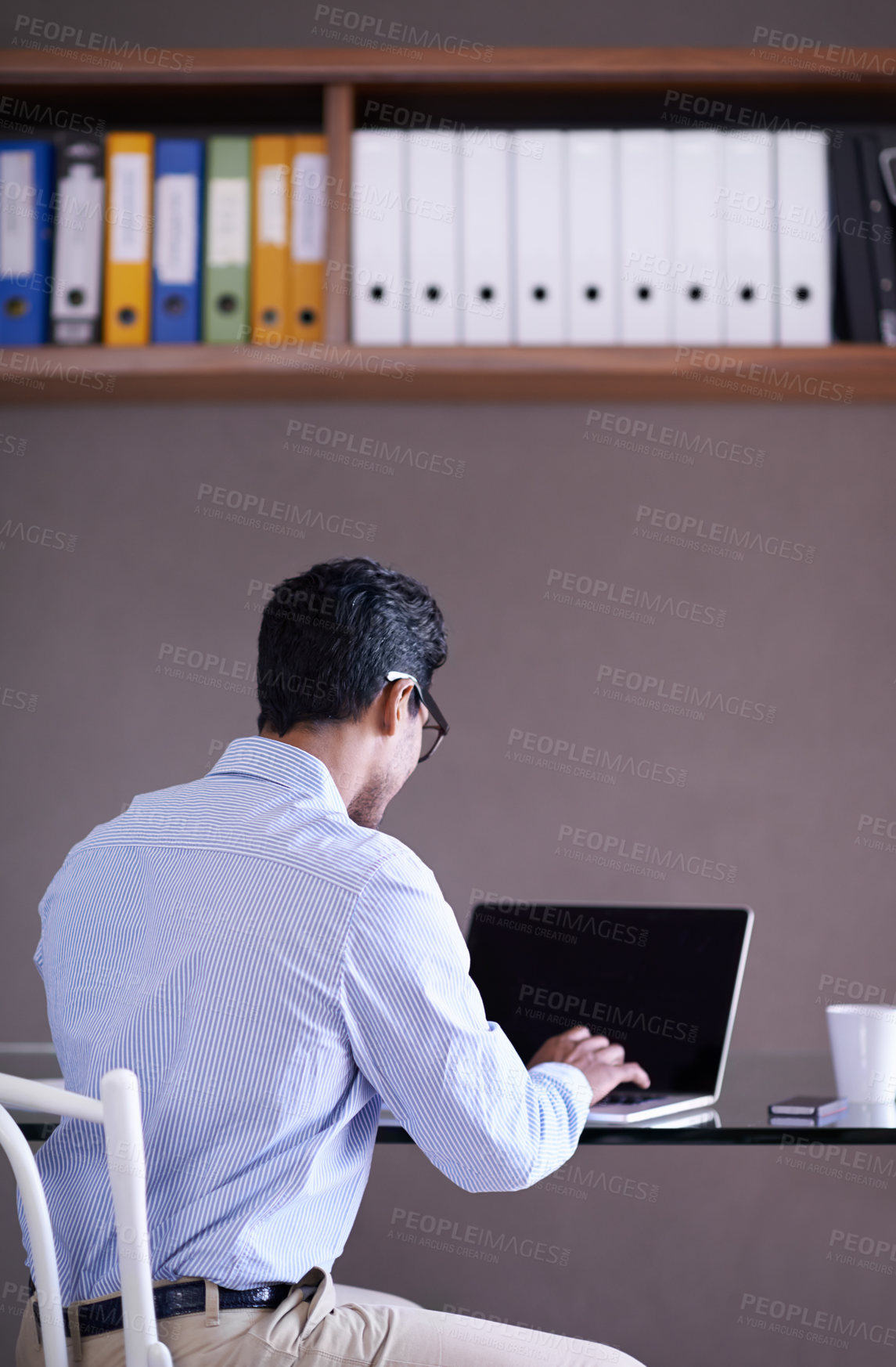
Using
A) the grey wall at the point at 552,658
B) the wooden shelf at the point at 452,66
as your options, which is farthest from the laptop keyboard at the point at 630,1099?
the wooden shelf at the point at 452,66

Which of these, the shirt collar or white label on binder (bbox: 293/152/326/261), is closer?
the shirt collar

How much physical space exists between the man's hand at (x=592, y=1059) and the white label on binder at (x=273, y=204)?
145 cm

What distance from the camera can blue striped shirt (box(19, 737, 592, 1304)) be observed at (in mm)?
1088

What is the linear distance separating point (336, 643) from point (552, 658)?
111 cm

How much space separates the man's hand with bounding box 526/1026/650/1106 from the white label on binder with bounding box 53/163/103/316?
1486mm

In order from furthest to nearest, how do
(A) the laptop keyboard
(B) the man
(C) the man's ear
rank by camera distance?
(A) the laptop keyboard
(C) the man's ear
(B) the man

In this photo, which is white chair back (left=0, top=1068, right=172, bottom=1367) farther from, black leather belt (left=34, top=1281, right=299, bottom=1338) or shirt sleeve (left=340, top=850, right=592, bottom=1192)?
shirt sleeve (left=340, top=850, right=592, bottom=1192)

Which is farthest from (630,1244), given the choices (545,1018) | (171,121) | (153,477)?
(171,121)

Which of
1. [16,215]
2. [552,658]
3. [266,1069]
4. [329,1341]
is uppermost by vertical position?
[16,215]

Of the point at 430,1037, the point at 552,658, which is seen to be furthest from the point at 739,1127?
the point at 552,658

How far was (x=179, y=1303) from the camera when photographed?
1.08 m

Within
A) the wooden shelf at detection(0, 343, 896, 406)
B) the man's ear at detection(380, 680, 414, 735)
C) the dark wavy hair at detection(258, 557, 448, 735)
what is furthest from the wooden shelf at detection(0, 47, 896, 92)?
the man's ear at detection(380, 680, 414, 735)

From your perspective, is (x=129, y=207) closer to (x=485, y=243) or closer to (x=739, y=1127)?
(x=485, y=243)

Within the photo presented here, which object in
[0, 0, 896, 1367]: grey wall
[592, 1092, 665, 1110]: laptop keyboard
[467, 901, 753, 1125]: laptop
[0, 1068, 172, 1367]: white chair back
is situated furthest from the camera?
[0, 0, 896, 1367]: grey wall
